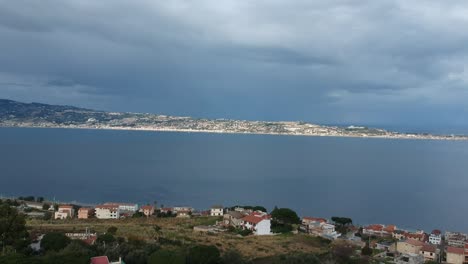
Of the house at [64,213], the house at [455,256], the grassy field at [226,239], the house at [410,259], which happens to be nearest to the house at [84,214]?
the house at [64,213]

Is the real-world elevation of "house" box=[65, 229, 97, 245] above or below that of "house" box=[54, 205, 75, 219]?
above

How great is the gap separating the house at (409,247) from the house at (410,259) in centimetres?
128

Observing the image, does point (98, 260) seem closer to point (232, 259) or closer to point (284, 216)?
point (232, 259)

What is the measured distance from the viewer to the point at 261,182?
76312mm

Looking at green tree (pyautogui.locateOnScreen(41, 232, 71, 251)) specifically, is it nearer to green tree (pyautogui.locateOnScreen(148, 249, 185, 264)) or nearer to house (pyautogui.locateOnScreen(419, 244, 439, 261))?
green tree (pyautogui.locateOnScreen(148, 249, 185, 264))

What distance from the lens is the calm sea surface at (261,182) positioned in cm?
5859

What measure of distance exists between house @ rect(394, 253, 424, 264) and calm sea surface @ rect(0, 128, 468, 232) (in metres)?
22.2

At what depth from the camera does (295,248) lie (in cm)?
2806

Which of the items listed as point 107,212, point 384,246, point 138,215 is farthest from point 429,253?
point 107,212

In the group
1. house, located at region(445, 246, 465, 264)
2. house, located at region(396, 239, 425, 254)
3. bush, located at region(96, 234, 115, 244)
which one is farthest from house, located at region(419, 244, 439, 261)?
bush, located at region(96, 234, 115, 244)

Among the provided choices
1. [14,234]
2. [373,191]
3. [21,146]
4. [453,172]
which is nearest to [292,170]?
[373,191]

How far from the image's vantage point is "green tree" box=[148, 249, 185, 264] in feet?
60.0

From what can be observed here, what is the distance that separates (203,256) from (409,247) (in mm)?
19594

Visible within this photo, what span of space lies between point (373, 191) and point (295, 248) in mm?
47057
